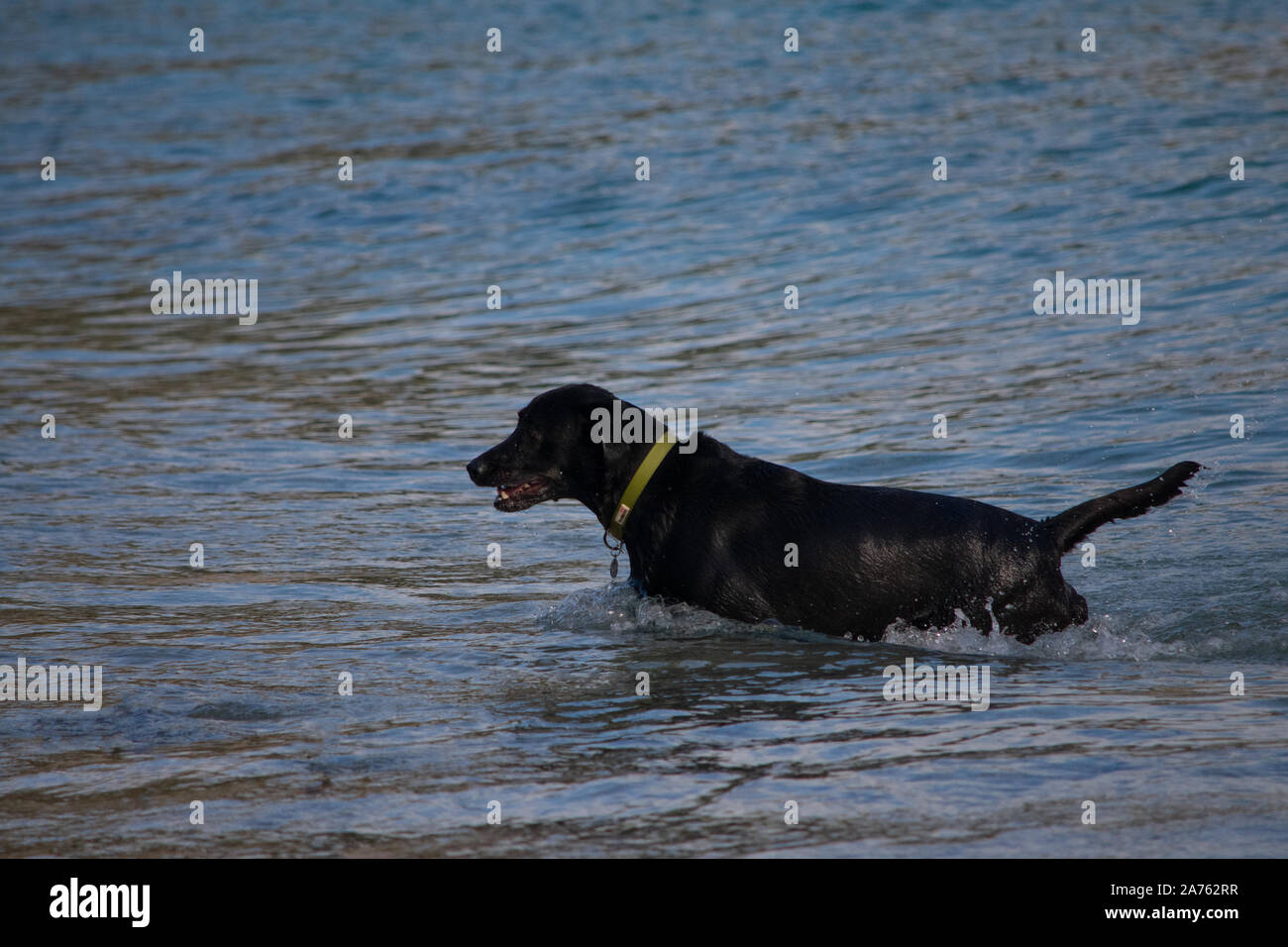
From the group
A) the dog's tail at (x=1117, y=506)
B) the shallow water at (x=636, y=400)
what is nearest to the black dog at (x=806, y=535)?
the dog's tail at (x=1117, y=506)

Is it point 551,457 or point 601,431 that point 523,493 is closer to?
point 551,457

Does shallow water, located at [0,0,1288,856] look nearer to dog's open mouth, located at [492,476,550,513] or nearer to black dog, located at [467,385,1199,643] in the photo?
black dog, located at [467,385,1199,643]

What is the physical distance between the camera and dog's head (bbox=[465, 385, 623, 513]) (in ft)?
22.8

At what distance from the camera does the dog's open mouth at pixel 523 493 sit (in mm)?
7078

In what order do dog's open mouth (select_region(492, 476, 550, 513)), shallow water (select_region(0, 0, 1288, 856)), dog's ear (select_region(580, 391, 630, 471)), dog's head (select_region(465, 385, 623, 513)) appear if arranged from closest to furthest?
shallow water (select_region(0, 0, 1288, 856)) → dog's ear (select_region(580, 391, 630, 471)) → dog's head (select_region(465, 385, 623, 513)) → dog's open mouth (select_region(492, 476, 550, 513))

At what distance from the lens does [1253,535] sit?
7.86 m

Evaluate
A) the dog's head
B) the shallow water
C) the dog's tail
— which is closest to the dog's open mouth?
the dog's head

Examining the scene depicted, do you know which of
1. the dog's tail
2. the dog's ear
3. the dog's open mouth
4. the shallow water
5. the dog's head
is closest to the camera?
the shallow water

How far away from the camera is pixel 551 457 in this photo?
700 centimetres

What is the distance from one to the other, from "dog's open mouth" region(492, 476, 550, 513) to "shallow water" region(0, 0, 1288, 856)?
1.77 ft

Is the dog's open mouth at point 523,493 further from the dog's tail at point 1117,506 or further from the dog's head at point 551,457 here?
the dog's tail at point 1117,506

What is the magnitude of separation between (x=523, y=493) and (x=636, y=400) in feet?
15.0

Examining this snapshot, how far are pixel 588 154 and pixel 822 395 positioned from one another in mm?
10394
